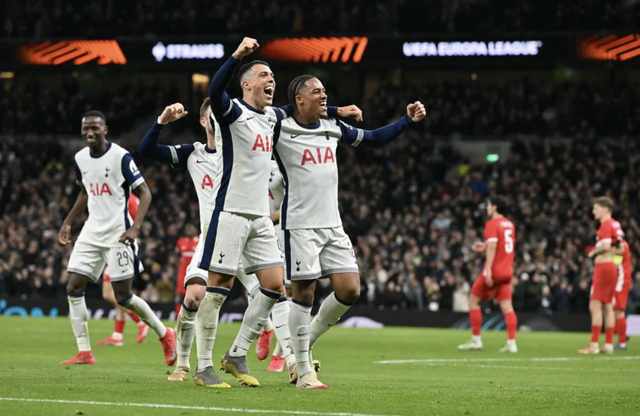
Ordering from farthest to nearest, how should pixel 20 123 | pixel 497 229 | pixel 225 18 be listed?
pixel 20 123 < pixel 225 18 < pixel 497 229

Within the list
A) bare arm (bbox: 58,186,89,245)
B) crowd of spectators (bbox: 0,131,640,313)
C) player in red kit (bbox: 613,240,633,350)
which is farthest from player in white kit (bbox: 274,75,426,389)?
crowd of spectators (bbox: 0,131,640,313)

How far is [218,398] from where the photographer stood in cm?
852

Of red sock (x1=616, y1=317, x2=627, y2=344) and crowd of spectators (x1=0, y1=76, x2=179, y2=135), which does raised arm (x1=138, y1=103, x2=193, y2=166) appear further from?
crowd of spectators (x1=0, y1=76, x2=179, y2=135)

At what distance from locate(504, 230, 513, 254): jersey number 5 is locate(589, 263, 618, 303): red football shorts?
1.55 metres

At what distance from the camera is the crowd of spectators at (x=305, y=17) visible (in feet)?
116

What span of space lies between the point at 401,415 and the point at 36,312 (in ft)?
78.9

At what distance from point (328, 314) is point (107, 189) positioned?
406cm

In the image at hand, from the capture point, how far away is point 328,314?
409 inches

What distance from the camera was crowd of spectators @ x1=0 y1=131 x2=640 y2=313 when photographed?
95.2ft

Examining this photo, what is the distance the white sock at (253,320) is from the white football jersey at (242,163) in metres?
0.77

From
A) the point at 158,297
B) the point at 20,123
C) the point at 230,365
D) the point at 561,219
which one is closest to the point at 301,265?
the point at 230,365

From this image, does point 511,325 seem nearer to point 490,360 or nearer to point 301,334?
point 490,360

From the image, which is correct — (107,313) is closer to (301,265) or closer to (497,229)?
(497,229)

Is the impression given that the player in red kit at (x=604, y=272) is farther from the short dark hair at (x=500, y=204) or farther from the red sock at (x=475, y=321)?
the red sock at (x=475, y=321)
